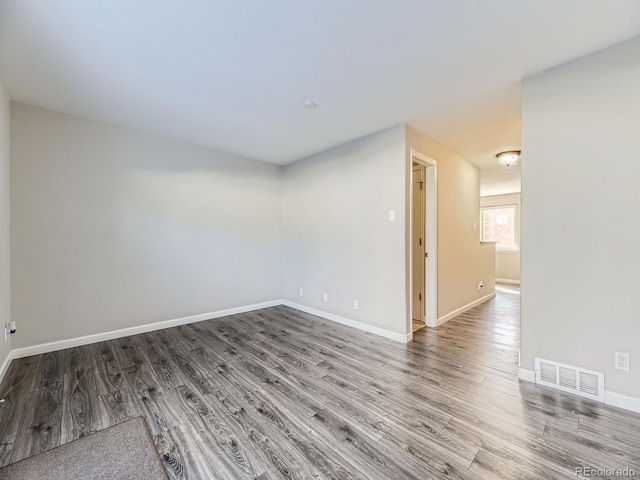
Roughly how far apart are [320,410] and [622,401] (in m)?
2.03

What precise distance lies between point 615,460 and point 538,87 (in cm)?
248

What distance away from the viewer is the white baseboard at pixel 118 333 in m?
2.70

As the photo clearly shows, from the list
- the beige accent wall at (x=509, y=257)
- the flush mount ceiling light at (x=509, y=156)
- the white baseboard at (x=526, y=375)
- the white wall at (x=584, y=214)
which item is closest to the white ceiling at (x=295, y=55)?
the white wall at (x=584, y=214)

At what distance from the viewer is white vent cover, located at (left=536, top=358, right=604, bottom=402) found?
1896mm

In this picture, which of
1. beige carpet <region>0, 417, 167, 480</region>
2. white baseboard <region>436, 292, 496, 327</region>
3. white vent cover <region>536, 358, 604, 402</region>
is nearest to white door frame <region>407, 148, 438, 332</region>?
white baseboard <region>436, 292, 496, 327</region>

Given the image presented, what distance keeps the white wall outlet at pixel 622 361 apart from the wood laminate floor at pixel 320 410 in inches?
11.1

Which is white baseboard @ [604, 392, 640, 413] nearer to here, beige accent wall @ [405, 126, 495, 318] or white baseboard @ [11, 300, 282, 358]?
beige accent wall @ [405, 126, 495, 318]

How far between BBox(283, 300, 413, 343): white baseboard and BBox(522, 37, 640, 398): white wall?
3.74 ft

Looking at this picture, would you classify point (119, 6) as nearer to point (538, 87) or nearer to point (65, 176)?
point (65, 176)

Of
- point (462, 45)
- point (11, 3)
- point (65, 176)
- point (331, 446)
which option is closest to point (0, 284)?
point (65, 176)

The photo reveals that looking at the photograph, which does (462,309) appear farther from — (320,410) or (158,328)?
(158,328)
